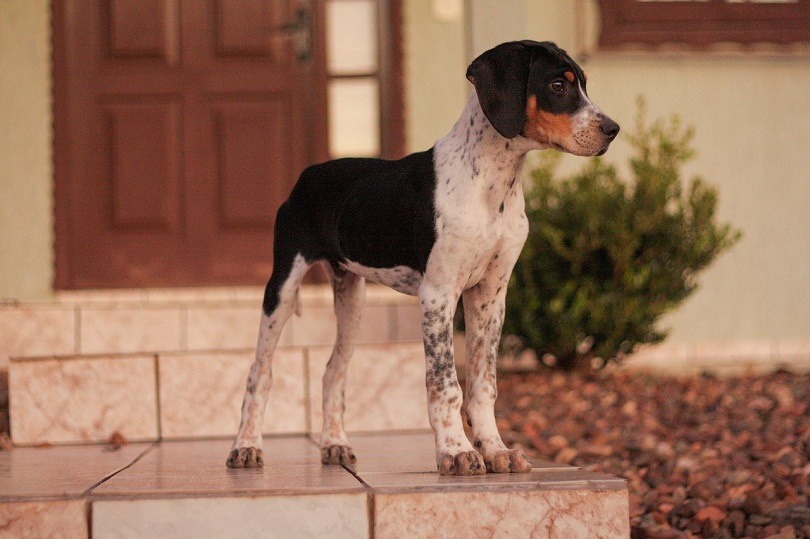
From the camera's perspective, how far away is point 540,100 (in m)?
2.92

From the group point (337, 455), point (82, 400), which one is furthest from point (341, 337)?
point (82, 400)

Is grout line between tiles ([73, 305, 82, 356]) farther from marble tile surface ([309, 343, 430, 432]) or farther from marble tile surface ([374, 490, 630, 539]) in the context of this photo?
marble tile surface ([374, 490, 630, 539])

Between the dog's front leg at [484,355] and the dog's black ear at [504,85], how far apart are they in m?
0.48

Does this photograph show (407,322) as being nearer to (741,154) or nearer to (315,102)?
(315,102)

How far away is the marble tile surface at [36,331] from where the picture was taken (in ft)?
18.3

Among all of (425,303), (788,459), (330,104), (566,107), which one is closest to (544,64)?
(566,107)

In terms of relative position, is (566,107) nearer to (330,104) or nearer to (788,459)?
(788,459)

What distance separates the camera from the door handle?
701 cm

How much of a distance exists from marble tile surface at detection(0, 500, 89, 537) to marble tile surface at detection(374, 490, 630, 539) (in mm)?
734

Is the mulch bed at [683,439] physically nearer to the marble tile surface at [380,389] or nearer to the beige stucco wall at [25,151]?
the marble tile surface at [380,389]

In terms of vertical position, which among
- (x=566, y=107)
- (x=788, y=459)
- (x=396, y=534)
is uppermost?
(x=566, y=107)

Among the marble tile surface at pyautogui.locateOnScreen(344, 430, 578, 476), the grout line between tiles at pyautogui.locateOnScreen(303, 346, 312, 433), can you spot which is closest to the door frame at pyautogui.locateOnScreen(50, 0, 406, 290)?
the grout line between tiles at pyautogui.locateOnScreen(303, 346, 312, 433)

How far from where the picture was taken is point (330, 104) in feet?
23.2

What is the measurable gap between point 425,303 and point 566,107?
0.65 m
